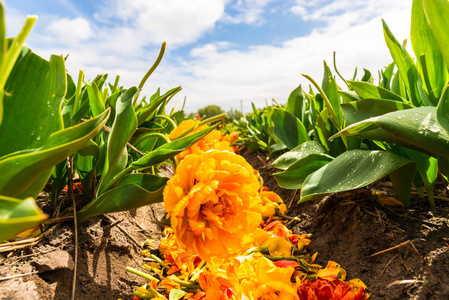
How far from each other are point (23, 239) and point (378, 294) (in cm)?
122

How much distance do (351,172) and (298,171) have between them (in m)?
0.31

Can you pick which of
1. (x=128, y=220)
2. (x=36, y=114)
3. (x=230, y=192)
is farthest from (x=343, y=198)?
(x=36, y=114)

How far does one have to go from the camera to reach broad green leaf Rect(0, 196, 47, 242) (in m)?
0.42

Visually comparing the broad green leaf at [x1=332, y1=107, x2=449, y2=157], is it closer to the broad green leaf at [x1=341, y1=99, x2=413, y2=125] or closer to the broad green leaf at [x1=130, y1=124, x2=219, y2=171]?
the broad green leaf at [x1=341, y1=99, x2=413, y2=125]

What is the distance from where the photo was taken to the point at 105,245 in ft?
3.96

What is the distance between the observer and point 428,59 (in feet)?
3.91

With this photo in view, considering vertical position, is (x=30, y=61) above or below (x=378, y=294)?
above

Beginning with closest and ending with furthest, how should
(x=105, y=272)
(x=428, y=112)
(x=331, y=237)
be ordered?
1. (x=428, y=112)
2. (x=105, y=272)
3. (x=331, y=237)

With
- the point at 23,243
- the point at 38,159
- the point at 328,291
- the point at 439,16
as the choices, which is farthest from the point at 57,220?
the point at 439,16

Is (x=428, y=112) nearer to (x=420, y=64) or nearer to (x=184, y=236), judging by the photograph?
(x=420, y=64)

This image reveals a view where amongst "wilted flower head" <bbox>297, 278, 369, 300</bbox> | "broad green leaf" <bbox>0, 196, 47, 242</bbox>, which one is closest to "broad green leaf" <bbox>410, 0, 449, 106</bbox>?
"wilted flower head" <bbox>297, 278, 369, 300</bbox>

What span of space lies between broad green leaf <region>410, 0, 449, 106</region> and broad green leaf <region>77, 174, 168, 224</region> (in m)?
1.11

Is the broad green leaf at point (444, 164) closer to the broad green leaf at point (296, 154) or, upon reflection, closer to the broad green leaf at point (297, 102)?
A: the broad green leaf at point (296, 154)

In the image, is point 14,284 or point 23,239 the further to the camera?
point 23,239
